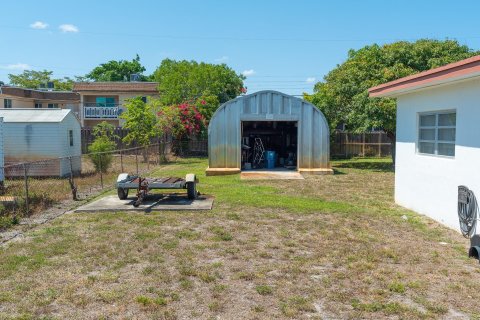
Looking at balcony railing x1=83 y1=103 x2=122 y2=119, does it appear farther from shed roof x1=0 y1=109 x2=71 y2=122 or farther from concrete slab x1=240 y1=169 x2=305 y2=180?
concrete slab x1=240 y1=169 x2=305 y2=180

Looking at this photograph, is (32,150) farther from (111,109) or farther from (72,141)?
(111,109)

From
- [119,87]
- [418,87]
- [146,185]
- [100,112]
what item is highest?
[119,87]

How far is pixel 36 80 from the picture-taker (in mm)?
63219

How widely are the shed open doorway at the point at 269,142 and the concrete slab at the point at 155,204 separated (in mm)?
10973

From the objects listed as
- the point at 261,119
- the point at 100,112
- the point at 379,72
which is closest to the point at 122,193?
the point at 261,119

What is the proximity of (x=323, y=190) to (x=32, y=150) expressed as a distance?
11.9 meters

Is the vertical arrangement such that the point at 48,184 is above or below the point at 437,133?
below

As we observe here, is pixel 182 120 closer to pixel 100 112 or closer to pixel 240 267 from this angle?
pixel 100 112

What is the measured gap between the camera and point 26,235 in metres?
8.09

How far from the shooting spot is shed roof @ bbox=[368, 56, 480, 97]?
23.0ft

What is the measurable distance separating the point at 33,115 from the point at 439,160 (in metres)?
16.0

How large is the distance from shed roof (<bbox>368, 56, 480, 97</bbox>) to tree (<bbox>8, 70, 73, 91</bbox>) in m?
59.5

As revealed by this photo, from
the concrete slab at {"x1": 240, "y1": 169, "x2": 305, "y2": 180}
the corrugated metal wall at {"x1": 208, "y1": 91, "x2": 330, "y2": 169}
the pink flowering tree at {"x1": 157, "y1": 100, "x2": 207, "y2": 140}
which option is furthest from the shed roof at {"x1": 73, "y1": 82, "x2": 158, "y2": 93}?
the concrete slab at {"x1": 240, "y1": 169, "x2": 305, "y2": 180}

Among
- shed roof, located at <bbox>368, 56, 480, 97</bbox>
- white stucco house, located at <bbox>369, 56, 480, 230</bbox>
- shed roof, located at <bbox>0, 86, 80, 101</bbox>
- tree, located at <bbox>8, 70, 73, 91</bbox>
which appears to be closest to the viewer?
shed roof, located at <bbox>368, 56, 480, 97</bbox>
